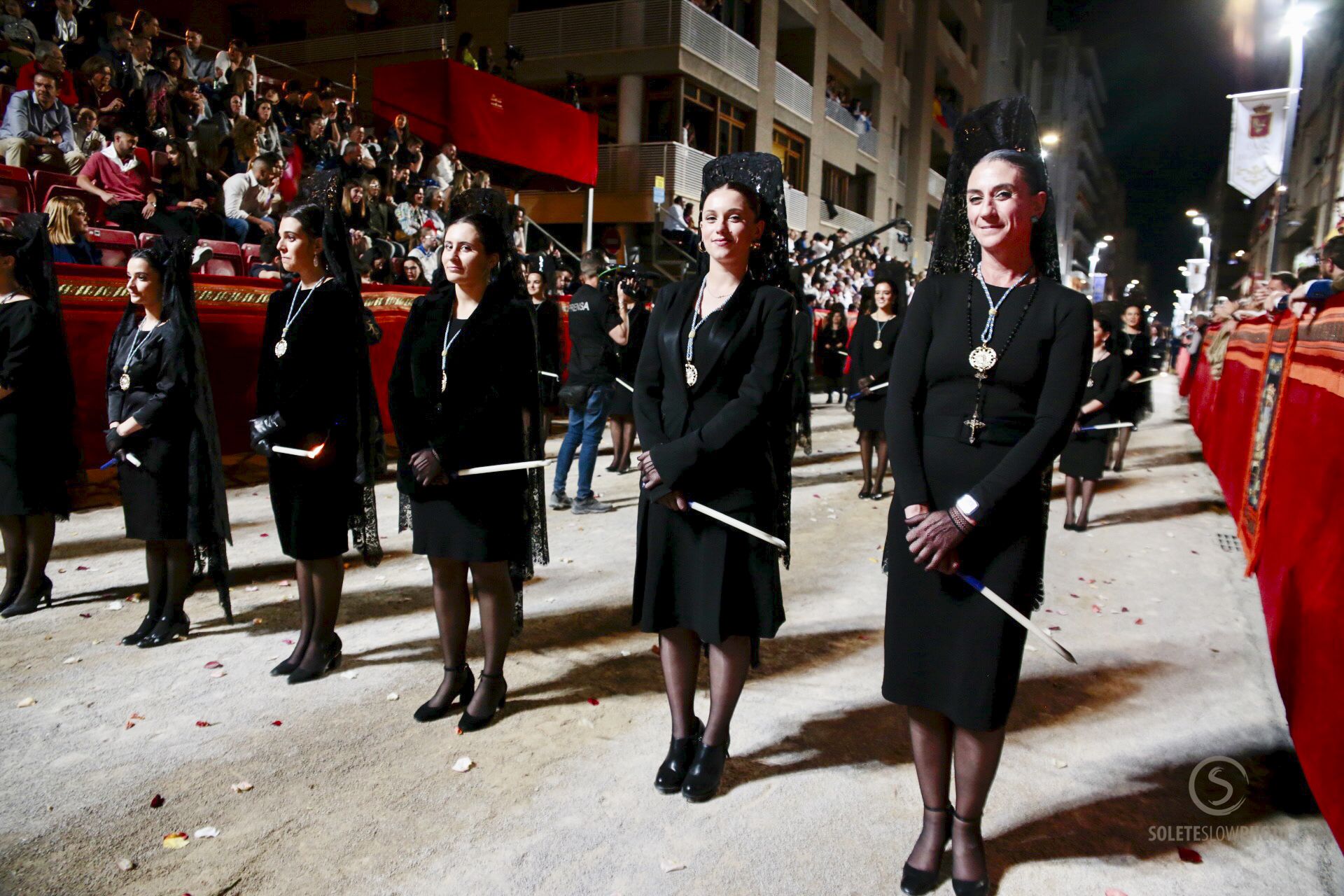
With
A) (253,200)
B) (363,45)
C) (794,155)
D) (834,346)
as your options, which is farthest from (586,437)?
(794,155)

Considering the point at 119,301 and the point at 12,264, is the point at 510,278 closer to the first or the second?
the point at 12,264

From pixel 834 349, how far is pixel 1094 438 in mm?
9999

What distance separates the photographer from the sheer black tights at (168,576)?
421 centimetres

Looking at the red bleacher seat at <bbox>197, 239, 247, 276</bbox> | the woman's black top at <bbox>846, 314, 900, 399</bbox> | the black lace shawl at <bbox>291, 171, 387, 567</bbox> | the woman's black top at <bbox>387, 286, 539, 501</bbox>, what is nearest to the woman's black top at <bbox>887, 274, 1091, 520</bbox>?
the woman's black top at <bbox>387, 286, 539, 501</bbox>

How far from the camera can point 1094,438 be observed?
7109 millimetres

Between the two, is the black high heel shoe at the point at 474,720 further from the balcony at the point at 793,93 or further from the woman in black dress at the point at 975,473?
the balcony at the point at 793,93

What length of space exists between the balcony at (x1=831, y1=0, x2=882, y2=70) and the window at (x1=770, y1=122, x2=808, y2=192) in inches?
164

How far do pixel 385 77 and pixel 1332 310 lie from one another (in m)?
13.7

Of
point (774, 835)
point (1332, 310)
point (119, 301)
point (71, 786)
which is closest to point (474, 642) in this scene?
point (71, 786)

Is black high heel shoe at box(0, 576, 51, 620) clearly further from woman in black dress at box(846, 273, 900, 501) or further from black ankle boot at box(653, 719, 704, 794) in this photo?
woman in black dress at box(846, 273, 900, 501)

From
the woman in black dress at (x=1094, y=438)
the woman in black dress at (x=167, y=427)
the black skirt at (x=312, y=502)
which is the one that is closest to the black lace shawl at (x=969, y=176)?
the black skirt at (x=312, y=502)

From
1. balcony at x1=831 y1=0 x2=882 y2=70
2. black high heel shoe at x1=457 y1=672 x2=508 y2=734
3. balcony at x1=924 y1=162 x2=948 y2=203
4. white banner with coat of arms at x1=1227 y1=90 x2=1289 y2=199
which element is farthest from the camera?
balcony at x1=924 y1=162 x2=948 y2=203

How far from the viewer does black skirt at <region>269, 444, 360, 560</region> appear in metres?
3.65

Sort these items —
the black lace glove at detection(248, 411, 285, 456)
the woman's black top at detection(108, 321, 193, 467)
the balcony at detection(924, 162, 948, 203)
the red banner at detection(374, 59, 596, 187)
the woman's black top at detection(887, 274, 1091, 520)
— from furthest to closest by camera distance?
the balcony at detection(924, 162, 948, 203), the red banner at detection(374, 59, 596, 187), the woman's black top at detection(108, 321, 193, 467), the black lace glove at detection(248, 411, 285, 456), the woman's black top at detection(887, 274, 1091, 520)
